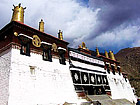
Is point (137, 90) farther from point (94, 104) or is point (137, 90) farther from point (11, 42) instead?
point (11, 42)

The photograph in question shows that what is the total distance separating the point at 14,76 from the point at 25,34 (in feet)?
12.9

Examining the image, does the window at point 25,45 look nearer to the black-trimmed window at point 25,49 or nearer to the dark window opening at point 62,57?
the black-trimmed window at point 25,49

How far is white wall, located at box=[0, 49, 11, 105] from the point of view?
9.70 meters

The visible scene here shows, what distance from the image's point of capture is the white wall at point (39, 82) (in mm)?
10094

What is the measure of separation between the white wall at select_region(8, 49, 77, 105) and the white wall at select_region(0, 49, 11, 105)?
0.38 m

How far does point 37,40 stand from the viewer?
13.0m

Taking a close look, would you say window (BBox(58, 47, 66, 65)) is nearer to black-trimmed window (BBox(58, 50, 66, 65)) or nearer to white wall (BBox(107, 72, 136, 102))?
black-trimmed window (BBox(58, 50, 66, 65))

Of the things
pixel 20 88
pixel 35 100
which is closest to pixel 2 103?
pixel 20 88

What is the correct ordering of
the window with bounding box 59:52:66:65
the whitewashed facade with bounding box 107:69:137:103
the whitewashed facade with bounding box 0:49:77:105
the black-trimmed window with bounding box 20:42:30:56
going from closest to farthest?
the whitewashed facade with bounding box 0:49:77:105 < the black-trimmed window with bounding box 20:42:30:56 < the window with bounding box 59:52:66:65 < the whitewashed facade with bounding box 107:69:137:103

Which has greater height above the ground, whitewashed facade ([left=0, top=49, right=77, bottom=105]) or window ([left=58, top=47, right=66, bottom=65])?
window ([left=58, top=47, right=66, bottom=65])

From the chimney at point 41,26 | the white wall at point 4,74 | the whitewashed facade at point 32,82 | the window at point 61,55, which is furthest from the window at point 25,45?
the window at point 61,55

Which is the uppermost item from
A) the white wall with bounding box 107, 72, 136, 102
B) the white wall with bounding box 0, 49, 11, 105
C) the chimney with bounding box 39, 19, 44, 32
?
the chimney with bounding box 39, 19, 44, 32

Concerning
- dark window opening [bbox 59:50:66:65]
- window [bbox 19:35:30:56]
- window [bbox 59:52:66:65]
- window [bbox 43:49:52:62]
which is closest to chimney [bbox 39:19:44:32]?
window [bbox 43:49:52:62]

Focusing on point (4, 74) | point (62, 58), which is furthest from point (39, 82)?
point (62, 58)
